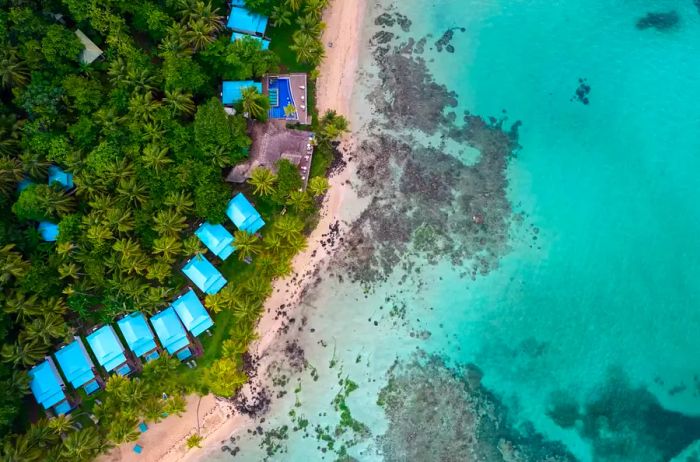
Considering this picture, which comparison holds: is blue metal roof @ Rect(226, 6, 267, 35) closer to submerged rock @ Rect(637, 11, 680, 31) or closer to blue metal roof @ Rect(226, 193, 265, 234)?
blue metal roof @ Rect(226, 193, 265, 234)

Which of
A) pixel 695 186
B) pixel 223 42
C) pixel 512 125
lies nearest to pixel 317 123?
pixel 223 42

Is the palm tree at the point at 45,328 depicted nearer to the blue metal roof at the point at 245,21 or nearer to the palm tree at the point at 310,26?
the blue metal roof at the point at 245,21

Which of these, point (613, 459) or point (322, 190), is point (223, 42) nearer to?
point (322, 190)

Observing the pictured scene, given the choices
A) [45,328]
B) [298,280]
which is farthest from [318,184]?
[45,328]

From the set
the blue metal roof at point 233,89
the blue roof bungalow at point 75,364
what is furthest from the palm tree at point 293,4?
the blue roof bungalow at point 75,364

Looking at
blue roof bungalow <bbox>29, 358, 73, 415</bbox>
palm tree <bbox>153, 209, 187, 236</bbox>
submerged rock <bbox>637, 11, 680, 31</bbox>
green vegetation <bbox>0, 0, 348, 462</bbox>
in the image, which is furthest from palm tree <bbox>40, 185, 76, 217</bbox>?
submerged rock <bbox>637, 11, 680, 31</bbox>
